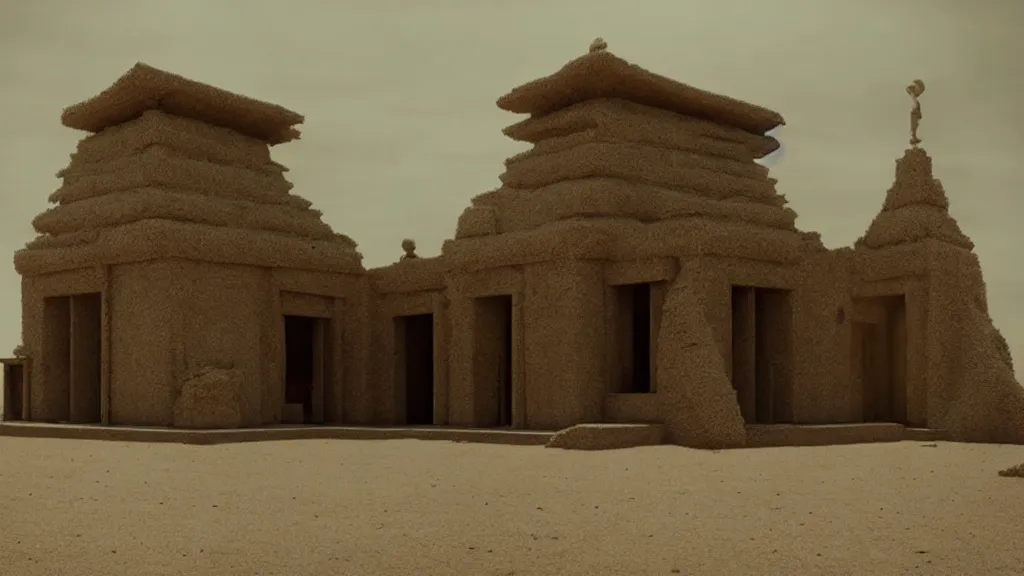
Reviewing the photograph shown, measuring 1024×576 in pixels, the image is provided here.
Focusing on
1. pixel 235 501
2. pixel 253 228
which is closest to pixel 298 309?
pixel 253 228

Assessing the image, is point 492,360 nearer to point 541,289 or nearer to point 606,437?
point 541,289

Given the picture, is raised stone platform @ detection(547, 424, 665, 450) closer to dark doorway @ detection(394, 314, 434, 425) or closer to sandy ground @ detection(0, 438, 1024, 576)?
sandy ground @ detection(0, 438, 1024, 576)

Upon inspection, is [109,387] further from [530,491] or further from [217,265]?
[530,491]

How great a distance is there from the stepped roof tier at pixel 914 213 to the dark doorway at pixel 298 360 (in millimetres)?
13157

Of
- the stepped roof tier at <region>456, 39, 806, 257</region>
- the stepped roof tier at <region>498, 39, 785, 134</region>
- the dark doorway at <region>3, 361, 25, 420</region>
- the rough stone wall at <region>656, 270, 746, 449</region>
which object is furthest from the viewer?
the dark doorway at <region>3, 361, 25, 420</region>

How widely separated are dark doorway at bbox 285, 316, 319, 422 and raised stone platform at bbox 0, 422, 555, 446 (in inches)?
271

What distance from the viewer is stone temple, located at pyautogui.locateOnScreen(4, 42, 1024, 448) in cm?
1903

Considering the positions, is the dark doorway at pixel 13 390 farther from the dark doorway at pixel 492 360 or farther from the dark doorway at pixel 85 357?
the dark doorway at pixel 492 360

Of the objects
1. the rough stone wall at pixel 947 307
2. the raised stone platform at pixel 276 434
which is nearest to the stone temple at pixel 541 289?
the rough stone wall at pixel 947 307

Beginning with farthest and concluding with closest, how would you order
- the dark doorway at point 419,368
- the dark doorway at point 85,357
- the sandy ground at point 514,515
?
the dark doorway at point 419,368
the dark doorway at point 85,357
the sandy ground at point 514,515

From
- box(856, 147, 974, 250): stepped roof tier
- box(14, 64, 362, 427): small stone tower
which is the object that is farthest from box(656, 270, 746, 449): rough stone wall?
box(14, 64, 362, 427): small stone tower

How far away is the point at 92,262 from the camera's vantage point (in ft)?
72.0

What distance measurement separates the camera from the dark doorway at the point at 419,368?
25.3 m

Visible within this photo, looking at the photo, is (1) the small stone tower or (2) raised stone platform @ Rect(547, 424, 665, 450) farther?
(1) the small stone tower
